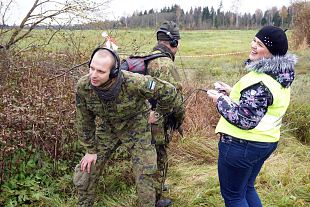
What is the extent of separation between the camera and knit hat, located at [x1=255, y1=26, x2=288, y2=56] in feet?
9.06

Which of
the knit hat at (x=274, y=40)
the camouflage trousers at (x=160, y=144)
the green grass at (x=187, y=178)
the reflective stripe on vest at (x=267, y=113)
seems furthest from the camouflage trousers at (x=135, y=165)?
the knit hat at (x=274, y=40)

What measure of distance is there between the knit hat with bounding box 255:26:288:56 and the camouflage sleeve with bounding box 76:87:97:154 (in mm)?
1584

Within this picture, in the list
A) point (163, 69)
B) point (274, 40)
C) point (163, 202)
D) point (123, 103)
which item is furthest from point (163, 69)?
point (163, 202)

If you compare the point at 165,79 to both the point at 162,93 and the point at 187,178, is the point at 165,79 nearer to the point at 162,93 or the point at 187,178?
the point at 162,93

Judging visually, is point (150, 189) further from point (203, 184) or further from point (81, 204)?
point (203, 184)

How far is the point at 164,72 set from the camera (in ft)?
12.7

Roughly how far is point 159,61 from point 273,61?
4.50 feet

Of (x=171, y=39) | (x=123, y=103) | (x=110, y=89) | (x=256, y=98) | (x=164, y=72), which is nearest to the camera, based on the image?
(x=256, y=98)

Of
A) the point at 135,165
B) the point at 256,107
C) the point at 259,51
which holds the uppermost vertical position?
the point at 259,51

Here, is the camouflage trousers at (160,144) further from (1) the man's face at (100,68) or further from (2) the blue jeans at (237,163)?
(2) the blue jeans at (237,163)

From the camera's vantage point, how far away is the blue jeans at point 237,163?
2.85 m

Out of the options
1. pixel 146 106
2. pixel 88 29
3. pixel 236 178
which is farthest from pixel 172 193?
pixel 88 29

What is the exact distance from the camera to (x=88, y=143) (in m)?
3.62

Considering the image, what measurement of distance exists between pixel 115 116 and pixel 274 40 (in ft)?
4.82
